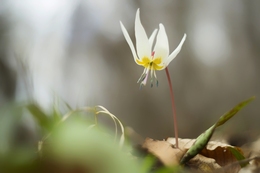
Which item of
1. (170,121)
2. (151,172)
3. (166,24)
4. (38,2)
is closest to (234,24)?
(166,24)

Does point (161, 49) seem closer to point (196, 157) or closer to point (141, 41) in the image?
point (141, 41)

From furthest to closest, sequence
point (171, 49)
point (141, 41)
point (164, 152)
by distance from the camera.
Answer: point (171, 49) → point (141, 41) → point (164, 152)

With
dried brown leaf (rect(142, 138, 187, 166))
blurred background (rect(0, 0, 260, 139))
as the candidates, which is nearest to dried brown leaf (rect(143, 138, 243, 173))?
dried brown leaf (rect(142, 138, 187, 166))

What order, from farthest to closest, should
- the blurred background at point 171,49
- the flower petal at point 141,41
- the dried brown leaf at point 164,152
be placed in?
1. the blurred background at point 171,49
2. the flower petal at point 141,41
3. the dried brown leaf at point 164,152

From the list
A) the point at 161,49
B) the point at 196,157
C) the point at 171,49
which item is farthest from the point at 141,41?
the point at 171,49

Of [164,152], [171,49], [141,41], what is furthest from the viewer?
[171,49]

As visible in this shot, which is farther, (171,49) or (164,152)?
(171,49)

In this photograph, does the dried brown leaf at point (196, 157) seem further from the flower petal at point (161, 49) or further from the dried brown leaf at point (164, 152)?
the flower petal at point (161, 49)

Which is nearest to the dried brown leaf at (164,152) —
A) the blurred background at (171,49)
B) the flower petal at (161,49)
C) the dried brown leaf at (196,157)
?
the dried brown leaf at (196,157)
